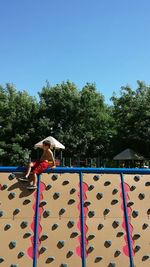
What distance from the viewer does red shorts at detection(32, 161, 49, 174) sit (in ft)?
20.1

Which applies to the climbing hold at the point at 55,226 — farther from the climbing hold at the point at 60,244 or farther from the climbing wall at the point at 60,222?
the climbing hold at the point at 60,244

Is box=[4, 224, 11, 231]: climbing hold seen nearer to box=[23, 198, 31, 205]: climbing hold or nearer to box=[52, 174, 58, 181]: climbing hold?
box=[23, 198, 31, 205]: climbing hold

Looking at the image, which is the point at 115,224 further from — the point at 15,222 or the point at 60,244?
the point at 15,222

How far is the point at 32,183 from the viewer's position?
603 centimetres

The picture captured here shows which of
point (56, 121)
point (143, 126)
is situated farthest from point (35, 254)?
point (56, 121)

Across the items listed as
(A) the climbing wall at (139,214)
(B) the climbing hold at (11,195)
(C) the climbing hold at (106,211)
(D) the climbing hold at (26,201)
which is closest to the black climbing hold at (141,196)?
(A) the climbing wall at (139,214)

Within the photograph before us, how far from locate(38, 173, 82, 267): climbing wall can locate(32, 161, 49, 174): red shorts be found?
0.13m

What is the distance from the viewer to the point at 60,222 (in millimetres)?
5703

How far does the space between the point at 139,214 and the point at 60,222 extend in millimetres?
1365

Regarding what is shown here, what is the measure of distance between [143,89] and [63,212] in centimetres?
2356

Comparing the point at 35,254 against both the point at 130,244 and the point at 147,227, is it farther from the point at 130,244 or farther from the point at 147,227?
the point at 147,227

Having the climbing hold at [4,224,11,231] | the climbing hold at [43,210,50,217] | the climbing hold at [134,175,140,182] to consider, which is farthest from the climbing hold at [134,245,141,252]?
the climbing hold at [4,224,11,231]

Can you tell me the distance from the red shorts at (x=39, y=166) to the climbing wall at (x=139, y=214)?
148 centimetres

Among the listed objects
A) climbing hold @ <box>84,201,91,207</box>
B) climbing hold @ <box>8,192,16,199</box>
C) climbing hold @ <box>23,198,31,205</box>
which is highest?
climbing hold @ <box>8,192,16,199</box>
